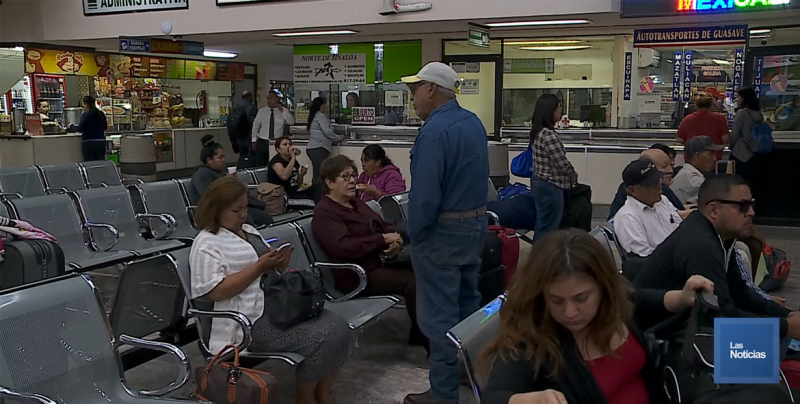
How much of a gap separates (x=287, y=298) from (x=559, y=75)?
1064 centimetres

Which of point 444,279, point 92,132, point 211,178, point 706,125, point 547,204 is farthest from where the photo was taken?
point 92,132

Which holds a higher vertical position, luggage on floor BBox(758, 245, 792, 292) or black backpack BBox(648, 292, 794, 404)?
black backpack BBox(648, 292, 794, 404)

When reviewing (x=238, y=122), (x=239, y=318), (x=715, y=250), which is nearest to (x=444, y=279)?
(x=239, y=318)

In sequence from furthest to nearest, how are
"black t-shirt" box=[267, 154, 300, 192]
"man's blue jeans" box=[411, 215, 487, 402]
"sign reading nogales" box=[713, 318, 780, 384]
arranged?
1. "black t-shirt" box=[267, 154, 300, 192]
2. "man's blue jeans" box=[411, 215, 487, 402]
3. "sign reading nogales" box=[713, 318, 780, 384]

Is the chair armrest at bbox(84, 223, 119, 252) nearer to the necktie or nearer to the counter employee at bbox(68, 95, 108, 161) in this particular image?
the necktie

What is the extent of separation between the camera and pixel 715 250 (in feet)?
8.45

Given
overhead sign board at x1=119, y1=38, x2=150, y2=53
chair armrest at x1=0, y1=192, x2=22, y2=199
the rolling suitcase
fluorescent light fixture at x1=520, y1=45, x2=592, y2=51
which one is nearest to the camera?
the rolling suitcase

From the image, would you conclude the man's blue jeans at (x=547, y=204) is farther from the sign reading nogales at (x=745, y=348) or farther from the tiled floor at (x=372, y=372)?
the sign reading nogales at (x=745, y=348)

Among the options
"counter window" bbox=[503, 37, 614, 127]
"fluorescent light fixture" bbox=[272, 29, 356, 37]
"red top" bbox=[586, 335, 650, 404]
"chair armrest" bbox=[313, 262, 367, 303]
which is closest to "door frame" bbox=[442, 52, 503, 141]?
"fluorescent light fixture" bbox=[272, 29, 356, 37]

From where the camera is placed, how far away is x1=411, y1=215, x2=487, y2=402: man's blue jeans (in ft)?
10.5

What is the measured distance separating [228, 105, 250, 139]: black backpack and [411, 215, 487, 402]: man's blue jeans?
9256 millimetres

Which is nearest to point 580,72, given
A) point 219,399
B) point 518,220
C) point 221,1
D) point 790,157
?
point 790,157

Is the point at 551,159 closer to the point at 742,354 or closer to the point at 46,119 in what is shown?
the point at 742,354

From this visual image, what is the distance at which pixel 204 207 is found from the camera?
3.23m
